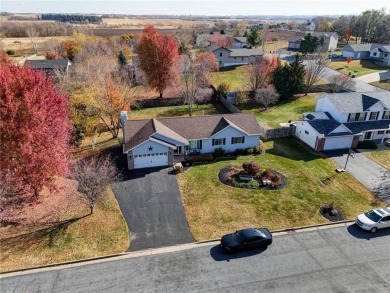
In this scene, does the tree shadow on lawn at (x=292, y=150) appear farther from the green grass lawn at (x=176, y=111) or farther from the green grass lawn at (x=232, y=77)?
the green grass lawn at (x=232, y=77)

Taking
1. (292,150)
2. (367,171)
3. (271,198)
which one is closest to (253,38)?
(292,150)

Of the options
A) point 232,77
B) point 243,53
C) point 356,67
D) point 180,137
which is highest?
point 243,53

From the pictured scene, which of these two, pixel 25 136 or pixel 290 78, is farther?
pixel 290 78

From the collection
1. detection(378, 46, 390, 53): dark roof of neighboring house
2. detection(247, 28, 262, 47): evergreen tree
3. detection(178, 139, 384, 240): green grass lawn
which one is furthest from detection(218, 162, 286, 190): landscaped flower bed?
detection(247, 28, 262, 47): evergreen tree

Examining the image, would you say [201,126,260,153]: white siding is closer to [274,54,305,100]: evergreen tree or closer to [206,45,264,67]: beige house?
[274,54,305,100]: evergreen tree

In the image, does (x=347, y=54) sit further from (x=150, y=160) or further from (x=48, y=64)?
(x=48, y=64)

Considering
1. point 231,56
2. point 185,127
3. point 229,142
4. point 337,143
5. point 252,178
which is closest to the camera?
point 252,178

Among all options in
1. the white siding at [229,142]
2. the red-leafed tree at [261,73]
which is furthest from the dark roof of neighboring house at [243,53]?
the white siding at [229,142]
